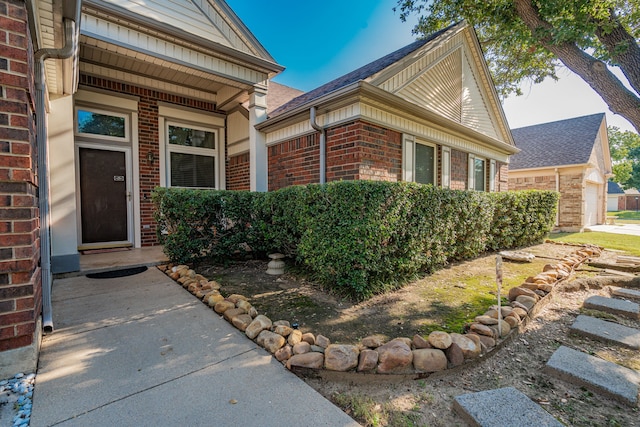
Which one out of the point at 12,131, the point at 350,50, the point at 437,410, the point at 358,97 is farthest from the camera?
the point at 350,50

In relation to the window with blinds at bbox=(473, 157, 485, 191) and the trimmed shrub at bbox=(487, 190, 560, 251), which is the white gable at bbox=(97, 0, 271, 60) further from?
the window with blinds at bbox=(473, 157, 485, 191)

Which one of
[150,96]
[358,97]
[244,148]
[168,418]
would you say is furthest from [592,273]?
[150,96]

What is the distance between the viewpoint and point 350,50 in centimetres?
908

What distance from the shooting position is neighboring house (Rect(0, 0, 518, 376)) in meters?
4.13

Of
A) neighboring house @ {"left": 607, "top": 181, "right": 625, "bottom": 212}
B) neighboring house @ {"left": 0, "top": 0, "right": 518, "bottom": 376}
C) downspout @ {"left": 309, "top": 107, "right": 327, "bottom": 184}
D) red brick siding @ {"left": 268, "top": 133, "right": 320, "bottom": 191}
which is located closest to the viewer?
neighboring house @ {"left": 0, "top": 0, "right": 518, "bottom": 376}

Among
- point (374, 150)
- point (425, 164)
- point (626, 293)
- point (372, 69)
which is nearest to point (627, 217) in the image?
point (425, 164)

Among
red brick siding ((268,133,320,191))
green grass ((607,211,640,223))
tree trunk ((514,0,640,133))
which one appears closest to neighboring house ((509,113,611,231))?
green grass ((607,211,640,223))

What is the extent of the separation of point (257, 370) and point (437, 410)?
1174 millimetres

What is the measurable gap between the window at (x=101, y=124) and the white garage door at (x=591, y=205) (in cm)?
1787

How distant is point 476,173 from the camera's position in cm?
818

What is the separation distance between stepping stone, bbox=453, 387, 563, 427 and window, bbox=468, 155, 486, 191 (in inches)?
267

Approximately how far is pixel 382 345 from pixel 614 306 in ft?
9.91

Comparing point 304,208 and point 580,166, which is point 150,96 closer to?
point 304,208

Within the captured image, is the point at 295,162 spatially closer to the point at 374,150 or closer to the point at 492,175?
the point at 374,150
